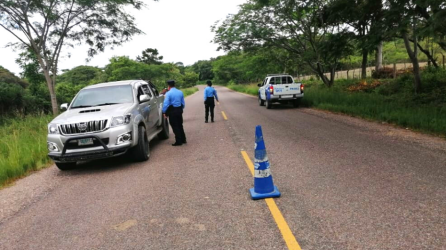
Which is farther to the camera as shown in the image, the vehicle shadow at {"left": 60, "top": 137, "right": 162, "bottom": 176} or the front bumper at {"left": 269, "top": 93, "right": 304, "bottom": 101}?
the front bumper at {"left": 269, "top": 93, "right": 304, "bottom": 101}

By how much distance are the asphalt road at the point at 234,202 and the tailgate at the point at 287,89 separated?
10164 mm

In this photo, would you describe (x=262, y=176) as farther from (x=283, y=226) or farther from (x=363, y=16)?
(x=363, y=16)

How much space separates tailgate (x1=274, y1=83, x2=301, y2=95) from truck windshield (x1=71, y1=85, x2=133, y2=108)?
1094 cm

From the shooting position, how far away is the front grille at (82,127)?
6.50 metres

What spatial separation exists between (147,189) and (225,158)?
223cm

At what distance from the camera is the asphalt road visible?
352 cm

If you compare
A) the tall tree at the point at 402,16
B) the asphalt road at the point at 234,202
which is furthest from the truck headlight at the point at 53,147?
the tall tree at the point at 402,16

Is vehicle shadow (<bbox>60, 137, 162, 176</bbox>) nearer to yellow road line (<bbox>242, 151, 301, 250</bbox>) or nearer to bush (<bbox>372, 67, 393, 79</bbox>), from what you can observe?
yellow road line (<bbox>242, 151, 301, 250</bbox>)

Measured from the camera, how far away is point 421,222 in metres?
3.61

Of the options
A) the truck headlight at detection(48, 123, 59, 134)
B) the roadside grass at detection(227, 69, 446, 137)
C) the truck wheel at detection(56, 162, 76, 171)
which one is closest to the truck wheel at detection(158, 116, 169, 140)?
the truck wheel at detection(56, 162, 76, 171)

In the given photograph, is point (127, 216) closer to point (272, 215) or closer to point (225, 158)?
point (272, 215)

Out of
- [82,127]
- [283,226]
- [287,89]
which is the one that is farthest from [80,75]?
[283,226]

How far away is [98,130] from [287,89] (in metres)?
13.0

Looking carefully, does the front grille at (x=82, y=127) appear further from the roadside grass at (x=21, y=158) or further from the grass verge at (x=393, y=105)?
the grass verge at (x=393, y=105)
